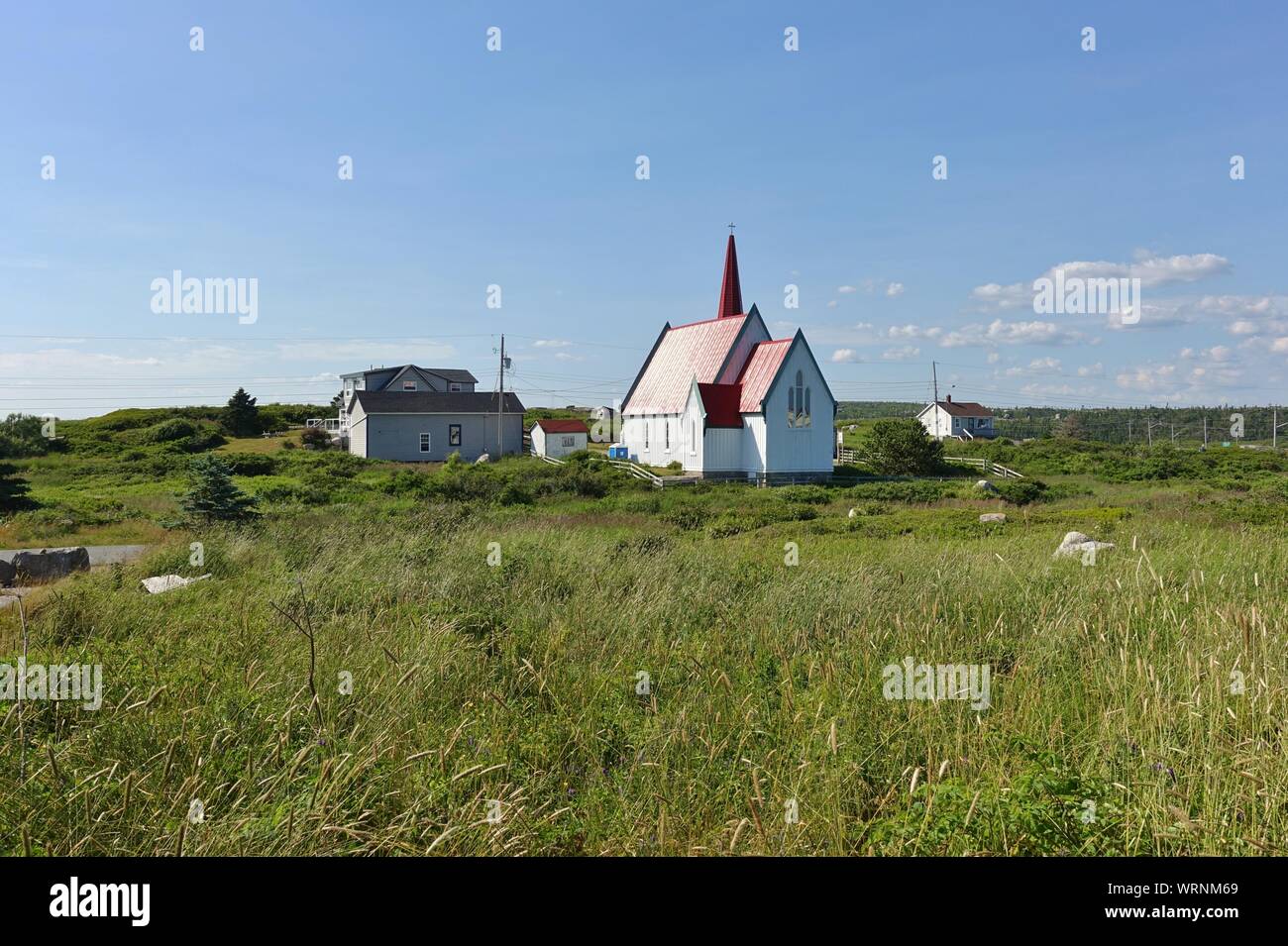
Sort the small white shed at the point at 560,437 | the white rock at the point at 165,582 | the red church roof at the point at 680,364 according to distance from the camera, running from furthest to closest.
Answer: the small white shed at the point at 560,437, the red church roof at the point at 680,364, the white rock at the point at 165,582

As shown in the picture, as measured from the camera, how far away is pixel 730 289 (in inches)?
1873

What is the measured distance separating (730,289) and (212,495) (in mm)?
35556

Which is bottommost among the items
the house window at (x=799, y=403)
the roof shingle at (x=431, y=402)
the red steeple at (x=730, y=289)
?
the house window at (x=799, y=403)

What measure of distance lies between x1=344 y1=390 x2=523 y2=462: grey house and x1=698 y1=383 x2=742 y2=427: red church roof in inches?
593

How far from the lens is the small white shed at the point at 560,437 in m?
52.2

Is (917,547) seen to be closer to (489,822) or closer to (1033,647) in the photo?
(1033,647)

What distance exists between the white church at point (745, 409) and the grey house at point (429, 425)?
40.9ft

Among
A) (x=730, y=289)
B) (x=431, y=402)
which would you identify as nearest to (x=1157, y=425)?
(x=730, y=289)

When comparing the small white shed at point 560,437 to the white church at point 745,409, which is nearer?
the white church at point 745,409

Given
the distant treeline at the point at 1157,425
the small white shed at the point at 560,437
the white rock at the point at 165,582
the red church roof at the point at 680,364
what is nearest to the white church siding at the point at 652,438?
the red church roof at the point at 680,364

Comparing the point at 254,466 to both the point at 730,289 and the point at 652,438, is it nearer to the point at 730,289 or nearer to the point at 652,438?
the point at 652,438

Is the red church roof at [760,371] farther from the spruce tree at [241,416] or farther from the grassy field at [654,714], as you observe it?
the spruce tree at [241,416]
